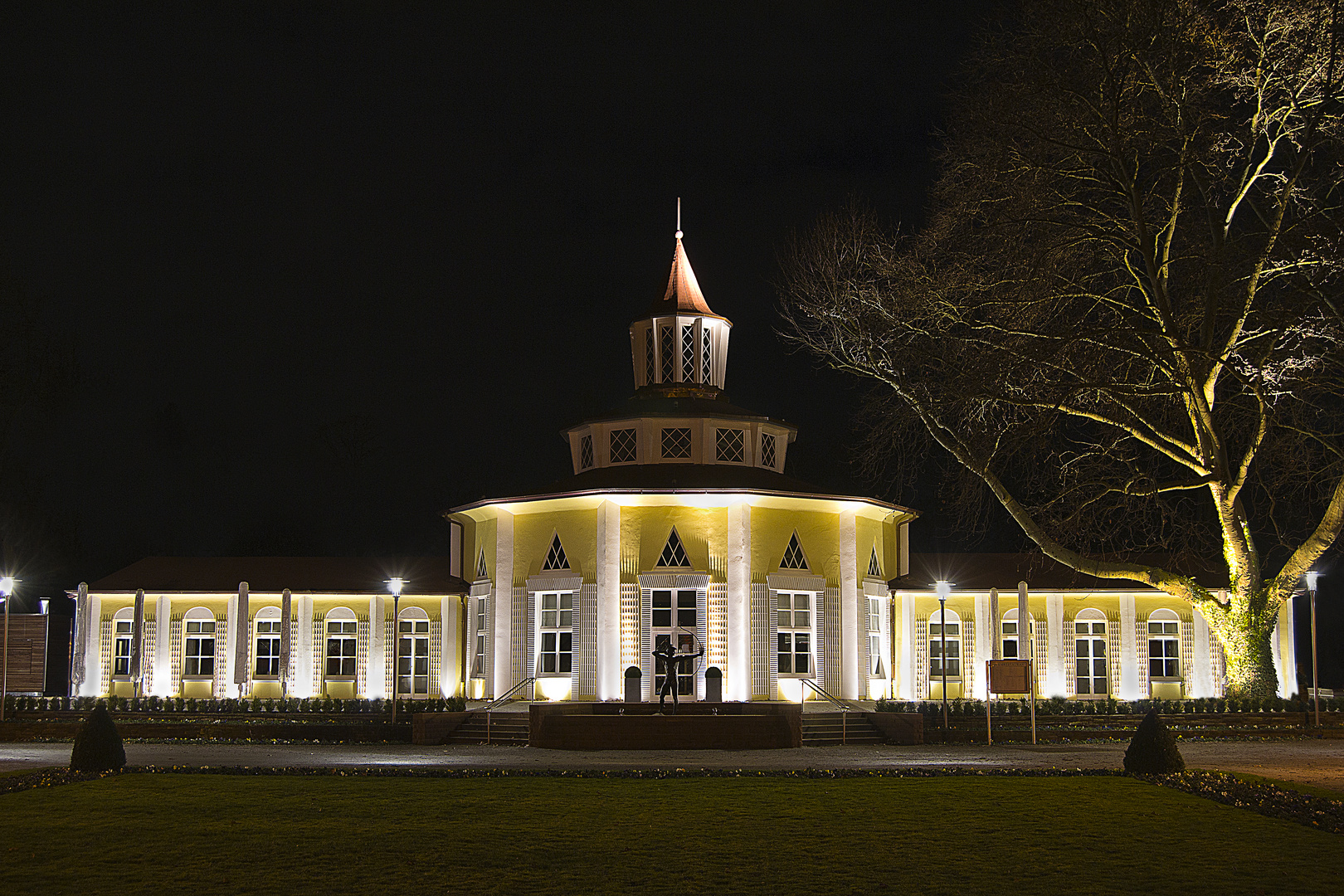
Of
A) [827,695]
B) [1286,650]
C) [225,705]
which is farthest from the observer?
[1286,650]

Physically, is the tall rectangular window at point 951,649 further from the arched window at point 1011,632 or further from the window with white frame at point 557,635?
the window with white frame at point 557,635

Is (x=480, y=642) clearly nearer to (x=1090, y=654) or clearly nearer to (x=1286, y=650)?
(x=1090, y=654)

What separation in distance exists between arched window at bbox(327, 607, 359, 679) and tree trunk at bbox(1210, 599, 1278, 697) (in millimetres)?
22962

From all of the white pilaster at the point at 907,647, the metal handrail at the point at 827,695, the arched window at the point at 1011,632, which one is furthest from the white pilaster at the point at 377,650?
the arched window at the point at 1011,632

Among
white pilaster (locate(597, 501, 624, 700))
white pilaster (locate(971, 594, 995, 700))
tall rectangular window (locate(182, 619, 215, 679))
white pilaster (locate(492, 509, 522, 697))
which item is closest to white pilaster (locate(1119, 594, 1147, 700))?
white pilaster (locate(971, 594, 995, 700))

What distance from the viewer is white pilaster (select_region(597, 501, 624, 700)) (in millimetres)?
29625

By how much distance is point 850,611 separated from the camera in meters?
31.1

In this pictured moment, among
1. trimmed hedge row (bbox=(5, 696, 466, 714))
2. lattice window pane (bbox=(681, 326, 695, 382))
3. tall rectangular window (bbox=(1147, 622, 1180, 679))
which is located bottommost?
trimmed hedge row (bbox=(5, 696, 466, 714))

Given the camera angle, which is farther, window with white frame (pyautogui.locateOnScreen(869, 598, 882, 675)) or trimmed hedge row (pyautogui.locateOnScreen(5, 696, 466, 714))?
window with white frame (pyautogui.locateOnScreen(869, 598, 882, 675))

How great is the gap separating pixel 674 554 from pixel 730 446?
4351 millimetres

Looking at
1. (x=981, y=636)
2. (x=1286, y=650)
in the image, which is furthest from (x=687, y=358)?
(x=1286, y=650)

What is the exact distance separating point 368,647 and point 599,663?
32.8ft

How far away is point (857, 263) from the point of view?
26953 millimetres

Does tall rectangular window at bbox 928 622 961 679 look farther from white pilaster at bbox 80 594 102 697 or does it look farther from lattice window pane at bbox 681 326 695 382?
white pilaster at bbox 80 594 102 697
